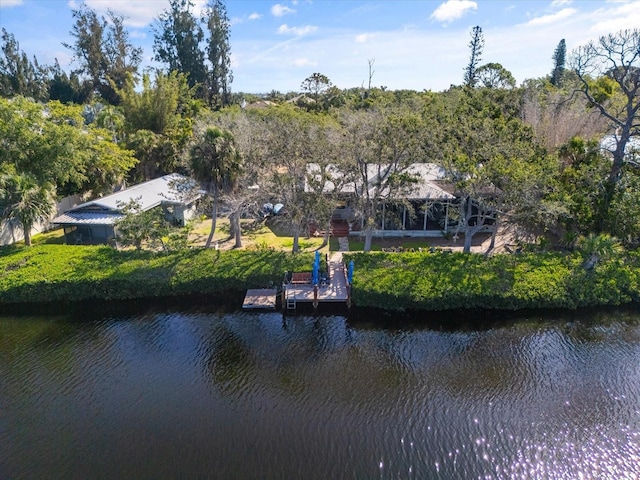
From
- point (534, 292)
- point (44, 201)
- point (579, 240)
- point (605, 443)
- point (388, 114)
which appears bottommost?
point (605, 443)

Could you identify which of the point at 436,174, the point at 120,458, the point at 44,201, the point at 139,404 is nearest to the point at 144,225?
the point at 44,201

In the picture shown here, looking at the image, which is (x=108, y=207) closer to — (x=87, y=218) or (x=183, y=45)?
(x=87, y=218)

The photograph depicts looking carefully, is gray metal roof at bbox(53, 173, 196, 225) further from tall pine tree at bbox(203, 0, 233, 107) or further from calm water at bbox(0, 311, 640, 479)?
tall pine tree at bbox(203, 0, 233, 107)

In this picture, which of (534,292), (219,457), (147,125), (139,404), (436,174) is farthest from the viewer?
(147,125)

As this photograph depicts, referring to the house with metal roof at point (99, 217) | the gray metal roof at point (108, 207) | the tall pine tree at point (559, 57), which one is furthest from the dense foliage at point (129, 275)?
the tall pine tree at point (559, 57)

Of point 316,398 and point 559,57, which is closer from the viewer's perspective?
point 316,398

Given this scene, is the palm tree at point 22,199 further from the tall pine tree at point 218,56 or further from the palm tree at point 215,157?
the tall pine tree at point 218,56

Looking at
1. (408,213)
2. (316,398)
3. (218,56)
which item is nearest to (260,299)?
(316,398)

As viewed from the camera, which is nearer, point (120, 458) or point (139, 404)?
point (120, 458)

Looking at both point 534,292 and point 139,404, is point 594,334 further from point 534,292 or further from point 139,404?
point 139,404
